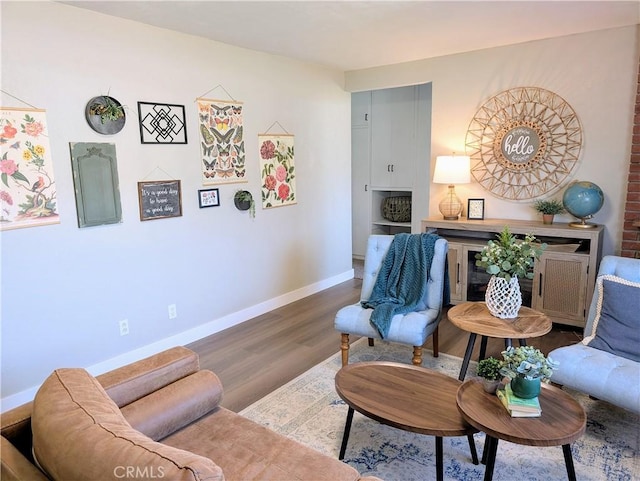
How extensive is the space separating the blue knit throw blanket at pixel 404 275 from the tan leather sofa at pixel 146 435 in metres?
1.50

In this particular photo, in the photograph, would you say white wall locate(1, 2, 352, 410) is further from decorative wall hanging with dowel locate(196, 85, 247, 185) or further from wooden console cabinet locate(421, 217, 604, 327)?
wooden console cabinet locate(421, 217, 604, 327)

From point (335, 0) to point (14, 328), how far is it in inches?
105

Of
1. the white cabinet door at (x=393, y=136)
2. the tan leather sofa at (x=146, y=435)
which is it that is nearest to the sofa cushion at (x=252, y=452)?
the tan leather sofa at (x=146, y=435)

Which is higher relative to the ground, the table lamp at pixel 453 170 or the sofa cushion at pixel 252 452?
the table lamp at pixel 453 170

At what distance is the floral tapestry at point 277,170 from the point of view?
407cm

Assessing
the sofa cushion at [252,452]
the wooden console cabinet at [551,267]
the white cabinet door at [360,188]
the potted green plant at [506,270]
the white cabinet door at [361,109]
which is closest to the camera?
the sofa cushion at [252,452]

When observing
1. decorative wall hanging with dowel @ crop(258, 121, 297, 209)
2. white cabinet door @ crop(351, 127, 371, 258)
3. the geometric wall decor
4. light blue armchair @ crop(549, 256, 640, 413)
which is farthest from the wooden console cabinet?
the geometric wall decor

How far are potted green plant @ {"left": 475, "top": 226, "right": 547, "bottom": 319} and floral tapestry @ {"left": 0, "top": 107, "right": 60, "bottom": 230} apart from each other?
103 inches

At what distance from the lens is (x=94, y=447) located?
102 centimetres

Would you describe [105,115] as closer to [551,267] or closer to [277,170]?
[277,170]

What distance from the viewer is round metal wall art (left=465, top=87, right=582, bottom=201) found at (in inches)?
147

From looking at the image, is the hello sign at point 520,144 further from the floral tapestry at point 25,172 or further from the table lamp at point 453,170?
the floral tapestry at point 25,172

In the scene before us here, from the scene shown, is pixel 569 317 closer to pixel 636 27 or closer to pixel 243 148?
pixel 636 27

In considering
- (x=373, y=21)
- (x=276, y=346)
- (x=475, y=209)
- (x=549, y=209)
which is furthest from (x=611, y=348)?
(x=373, y=21)
